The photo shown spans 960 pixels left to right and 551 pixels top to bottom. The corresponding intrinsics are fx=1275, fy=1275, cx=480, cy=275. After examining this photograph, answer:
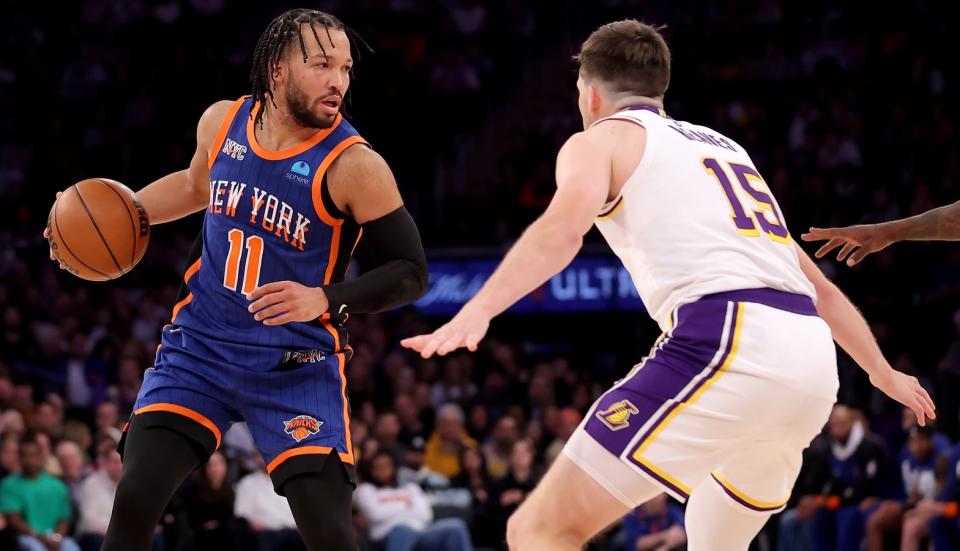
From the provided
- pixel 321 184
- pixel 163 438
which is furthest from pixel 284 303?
pixel 163 438

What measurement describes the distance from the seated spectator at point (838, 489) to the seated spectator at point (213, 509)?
4828 millimetres

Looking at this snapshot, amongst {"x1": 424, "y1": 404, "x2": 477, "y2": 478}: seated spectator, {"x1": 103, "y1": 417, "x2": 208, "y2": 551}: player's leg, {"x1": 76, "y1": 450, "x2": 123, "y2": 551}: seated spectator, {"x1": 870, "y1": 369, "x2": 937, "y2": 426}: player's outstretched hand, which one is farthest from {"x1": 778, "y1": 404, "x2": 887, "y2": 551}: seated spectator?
{"x1": 103, "y1": 417, "x2": 208, "y2": 551}: player's leg

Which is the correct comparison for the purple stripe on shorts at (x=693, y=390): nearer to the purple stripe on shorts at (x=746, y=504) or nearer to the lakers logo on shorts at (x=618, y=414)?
the lakers logo on shorts at (x=618, y=414)

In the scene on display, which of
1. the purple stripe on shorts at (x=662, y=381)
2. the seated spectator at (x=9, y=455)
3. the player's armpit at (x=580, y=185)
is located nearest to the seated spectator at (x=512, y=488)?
the seated spectator at (x=9, y=455)

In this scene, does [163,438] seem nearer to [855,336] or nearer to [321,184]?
[321,184]

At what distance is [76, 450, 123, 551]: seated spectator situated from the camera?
10.2 m

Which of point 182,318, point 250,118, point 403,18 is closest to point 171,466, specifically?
point 182,318

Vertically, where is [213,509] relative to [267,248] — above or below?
below

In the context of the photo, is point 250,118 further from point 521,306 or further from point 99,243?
point 521,306

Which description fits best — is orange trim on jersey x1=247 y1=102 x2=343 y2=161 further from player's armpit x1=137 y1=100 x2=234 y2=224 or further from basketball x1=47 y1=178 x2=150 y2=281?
basketball x1=47 y1=178 x2=150 y2=281

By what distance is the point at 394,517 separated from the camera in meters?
11.1

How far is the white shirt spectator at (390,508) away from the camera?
11062 millimetres

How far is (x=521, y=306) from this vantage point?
47.9ft

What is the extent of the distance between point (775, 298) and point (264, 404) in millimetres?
1771
